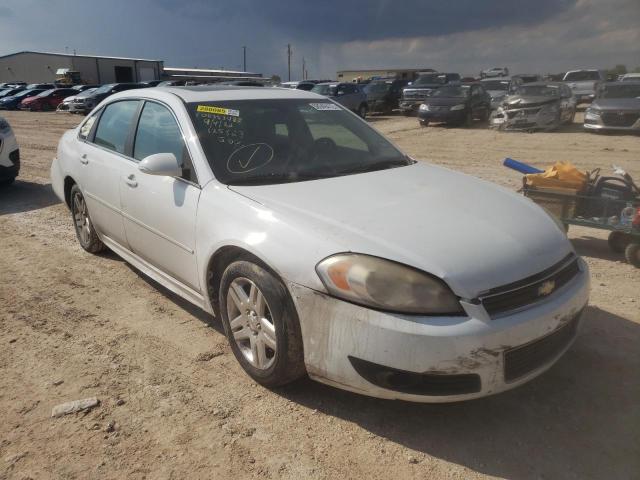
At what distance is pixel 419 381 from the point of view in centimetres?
223

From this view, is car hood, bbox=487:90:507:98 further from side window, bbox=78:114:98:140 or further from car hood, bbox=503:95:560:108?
side window, bbox=78:114:98:140

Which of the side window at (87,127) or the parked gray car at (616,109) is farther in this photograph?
the parked gray car at (616,109)

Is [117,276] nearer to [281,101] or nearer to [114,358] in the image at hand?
[114,358]

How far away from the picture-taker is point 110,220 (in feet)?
13.6

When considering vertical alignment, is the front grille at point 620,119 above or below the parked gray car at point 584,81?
below

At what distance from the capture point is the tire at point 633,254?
14.6 feet

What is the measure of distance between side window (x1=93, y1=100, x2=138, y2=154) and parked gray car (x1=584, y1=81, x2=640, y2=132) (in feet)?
45.4

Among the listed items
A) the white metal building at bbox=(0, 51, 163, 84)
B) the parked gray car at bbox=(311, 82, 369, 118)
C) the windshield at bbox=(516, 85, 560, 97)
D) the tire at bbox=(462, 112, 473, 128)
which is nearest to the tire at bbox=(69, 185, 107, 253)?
the windshield at bbox=(516, 85, 560, 97)

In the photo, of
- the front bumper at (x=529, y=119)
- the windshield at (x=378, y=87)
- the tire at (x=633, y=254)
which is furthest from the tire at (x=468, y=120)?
the tire at (x=633, y=254)

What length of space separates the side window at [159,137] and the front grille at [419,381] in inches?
62.9

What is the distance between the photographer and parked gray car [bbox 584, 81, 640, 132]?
13.7 meters

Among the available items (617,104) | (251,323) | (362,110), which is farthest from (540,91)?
(251,323)

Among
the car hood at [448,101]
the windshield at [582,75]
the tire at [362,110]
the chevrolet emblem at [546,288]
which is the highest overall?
the windshield at [582,75]

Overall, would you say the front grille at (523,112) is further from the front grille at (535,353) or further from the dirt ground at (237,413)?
the front grille at (535,353)
